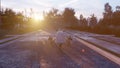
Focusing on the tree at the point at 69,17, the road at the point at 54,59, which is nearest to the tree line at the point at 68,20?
the tree at the point at 69,17

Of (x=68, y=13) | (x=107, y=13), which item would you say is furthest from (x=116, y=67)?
(x=68, y=13)

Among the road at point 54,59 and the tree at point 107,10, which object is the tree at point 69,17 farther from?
the road at point 54,59

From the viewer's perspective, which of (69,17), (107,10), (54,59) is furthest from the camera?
(69,17)

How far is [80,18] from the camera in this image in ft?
482

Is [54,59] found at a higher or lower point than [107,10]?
lower

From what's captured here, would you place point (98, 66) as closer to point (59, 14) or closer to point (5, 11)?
point (5, 11)

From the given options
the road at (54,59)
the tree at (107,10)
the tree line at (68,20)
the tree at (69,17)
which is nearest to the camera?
the road at (54,59)

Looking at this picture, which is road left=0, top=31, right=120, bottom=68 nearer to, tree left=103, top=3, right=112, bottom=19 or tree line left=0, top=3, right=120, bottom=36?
tree line left=0, top=3, right=120, bottom=36

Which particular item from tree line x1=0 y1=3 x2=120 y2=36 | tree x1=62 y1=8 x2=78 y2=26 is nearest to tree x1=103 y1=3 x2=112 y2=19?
tree line x1=0 y1=3 x2=120 y2=36

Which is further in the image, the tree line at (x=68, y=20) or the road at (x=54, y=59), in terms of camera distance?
the tree line at (x=68, y=20)

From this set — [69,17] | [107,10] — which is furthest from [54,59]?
[69,17]

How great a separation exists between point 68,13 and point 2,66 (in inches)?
4986

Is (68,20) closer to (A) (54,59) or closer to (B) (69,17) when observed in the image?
(B) (69,17)

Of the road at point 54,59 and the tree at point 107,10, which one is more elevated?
the tree at point 107,10
